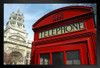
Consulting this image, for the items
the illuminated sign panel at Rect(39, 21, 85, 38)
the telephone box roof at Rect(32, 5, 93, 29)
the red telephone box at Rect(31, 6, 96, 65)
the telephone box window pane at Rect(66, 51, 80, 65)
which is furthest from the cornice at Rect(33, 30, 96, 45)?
the telephone box roof at Rect(32, 5, 93, 29)

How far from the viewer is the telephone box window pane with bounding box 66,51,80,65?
4253 millimetres

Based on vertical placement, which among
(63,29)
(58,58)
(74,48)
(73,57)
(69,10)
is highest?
(69,10)

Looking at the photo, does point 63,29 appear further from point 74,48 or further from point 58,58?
point 58,58

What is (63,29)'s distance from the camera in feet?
16.6

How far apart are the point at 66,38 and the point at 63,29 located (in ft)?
1.93

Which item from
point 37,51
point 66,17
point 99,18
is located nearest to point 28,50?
point 37,51

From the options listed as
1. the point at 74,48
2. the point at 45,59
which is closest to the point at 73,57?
the point at 74,48

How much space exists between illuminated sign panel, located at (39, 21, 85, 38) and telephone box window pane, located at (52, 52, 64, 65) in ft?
3.79

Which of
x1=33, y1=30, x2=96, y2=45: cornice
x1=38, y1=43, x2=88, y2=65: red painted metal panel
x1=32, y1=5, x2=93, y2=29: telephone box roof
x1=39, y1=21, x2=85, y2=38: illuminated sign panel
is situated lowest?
x1=38, y1=43, x2=88, y2=65: red painted metal panel

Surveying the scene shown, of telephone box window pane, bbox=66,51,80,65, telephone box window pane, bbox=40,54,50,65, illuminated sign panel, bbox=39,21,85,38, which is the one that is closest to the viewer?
telephone box window pane, bbox=66,51,80,65

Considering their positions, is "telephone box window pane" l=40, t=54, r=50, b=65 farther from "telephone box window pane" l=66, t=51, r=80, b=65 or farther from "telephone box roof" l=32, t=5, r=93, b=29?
"telephone box roof" l=32, t=5, r=93, b=29

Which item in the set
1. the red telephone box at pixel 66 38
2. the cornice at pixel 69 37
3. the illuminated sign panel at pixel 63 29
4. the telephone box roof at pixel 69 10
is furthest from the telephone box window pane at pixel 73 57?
the telephone box roof at pixel 69 10

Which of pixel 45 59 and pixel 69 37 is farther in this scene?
pixel 45 59

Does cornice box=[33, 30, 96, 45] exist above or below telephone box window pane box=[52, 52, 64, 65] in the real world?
above
